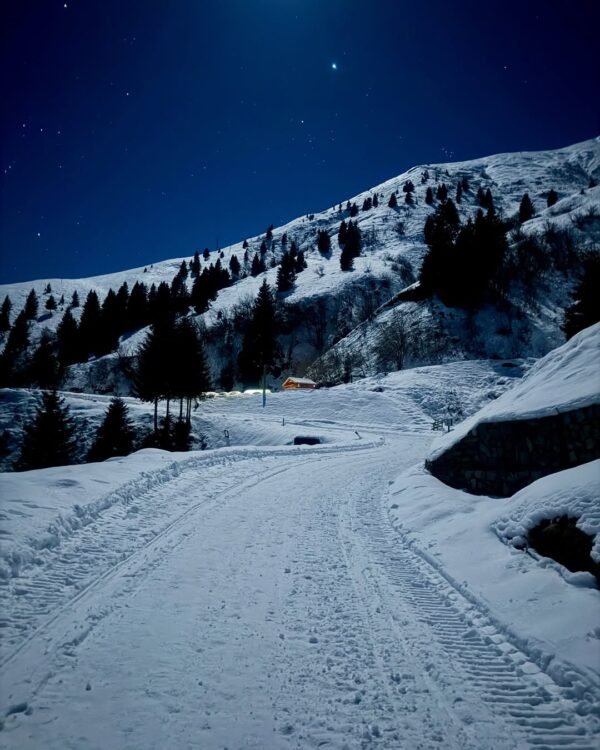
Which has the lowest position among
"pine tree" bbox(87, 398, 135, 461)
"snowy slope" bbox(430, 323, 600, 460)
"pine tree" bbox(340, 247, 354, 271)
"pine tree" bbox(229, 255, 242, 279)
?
"pine tree" bbox(87, 398, 135, 461)

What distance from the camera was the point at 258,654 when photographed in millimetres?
3760

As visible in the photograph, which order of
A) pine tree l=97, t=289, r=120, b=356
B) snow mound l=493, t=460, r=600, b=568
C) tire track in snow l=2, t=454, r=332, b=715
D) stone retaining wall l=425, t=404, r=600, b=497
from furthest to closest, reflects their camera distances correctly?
1. pine tree l=97, t=289, r=120, b=356
2. stone retaining wall l=425, t=404, r=600, b=497
3. snow mound l=493, t=460, r=600, b=568
4. tire track in snow l=2, t=454, r=332, b=715

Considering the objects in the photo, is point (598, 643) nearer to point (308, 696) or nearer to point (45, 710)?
point (308, 696)

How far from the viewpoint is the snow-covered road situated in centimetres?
283

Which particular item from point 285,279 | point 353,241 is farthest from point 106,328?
point 353,241

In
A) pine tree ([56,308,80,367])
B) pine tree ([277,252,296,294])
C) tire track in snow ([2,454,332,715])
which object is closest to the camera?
tire track in snow ([2,454,332,715])

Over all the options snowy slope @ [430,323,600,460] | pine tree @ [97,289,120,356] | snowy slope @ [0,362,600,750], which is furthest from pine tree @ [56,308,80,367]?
snowy slope @ [430,323,600,460]

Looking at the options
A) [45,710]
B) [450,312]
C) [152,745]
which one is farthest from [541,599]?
[450,312]

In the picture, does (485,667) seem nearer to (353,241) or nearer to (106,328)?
(106,328)

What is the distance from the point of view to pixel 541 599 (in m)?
4.51

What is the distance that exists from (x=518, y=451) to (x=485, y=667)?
5.80m

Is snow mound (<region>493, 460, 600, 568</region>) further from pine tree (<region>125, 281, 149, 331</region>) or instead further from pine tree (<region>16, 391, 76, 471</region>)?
pine tree (<region>125, 281, 149, 331</region>)

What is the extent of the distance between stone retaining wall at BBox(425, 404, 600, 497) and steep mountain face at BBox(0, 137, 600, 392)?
48663 mm

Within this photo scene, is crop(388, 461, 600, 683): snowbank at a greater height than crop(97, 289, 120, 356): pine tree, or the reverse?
crop(97, 289, 120, 356): pine tree
